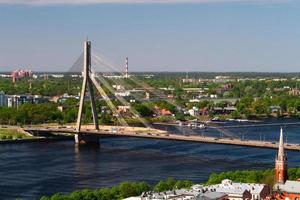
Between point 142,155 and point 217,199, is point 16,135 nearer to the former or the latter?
point 142,155

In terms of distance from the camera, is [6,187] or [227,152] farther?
[227,152]

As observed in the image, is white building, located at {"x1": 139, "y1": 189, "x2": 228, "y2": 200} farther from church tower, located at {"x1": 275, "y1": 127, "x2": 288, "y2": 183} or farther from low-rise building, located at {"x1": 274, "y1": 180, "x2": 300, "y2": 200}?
church tower, located at {"x1": 275, "y1": 127, "x2": 288, "y2": 183}

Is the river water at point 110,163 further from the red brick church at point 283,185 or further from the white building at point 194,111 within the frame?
the white building at point 194,111

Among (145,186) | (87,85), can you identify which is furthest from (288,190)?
(87,85)

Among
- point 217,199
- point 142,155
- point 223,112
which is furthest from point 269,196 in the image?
point 223,112

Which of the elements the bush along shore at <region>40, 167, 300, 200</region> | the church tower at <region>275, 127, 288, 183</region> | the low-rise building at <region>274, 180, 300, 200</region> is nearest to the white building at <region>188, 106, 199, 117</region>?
the bush along shore at <region>40, 167, 300, 200</region>

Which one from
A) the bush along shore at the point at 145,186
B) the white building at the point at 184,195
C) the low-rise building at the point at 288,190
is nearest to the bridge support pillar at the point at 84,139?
the bush along shore at the point at 145,186

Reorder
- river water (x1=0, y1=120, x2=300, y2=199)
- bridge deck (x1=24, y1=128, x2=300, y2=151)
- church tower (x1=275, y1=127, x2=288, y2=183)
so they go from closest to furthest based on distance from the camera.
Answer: church tower (x1=275, y1=127, x2=288, y2=183) < river water (x1=0, y1=120, x2=300, y2=199) < bridge deck (x1=24, y1=128, x2=300, y2=151)

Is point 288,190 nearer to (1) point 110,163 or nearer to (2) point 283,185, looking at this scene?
(2) point 283,185
